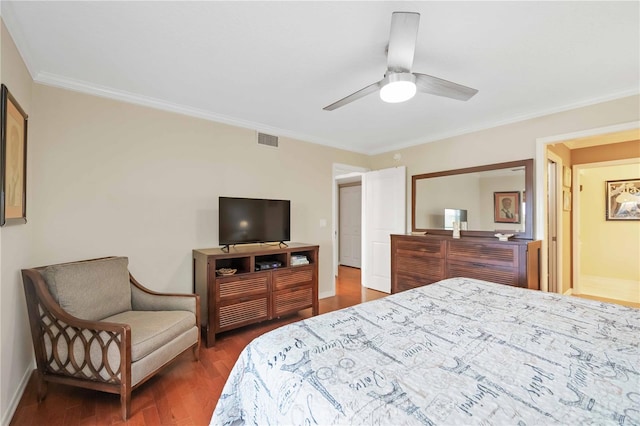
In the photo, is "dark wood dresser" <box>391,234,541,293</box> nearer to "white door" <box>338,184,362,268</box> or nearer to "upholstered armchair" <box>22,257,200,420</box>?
"white door" <box>338,184,362,268</box>

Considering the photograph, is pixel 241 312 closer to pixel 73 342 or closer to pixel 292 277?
pixel 292 277

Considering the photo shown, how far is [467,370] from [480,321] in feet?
1.87

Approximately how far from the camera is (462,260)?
10.9ft

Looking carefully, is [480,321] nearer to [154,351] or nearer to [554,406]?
[554,406]

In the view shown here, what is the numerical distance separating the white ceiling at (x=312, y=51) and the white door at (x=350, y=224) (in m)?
3.76

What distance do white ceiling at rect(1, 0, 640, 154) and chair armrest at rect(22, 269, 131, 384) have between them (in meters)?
1.67

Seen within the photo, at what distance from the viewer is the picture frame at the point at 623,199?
4.47m

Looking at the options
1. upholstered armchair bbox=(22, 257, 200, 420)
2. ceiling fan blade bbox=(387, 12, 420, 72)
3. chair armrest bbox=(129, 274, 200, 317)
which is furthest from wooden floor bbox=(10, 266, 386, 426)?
ceiling fan blade bbox=(387, 12, 420, 72)

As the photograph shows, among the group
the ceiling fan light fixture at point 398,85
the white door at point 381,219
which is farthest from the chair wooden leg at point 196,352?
the white door at point 381,219

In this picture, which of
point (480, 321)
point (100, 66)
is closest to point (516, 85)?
point (480, 321)

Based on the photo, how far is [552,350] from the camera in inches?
45.9

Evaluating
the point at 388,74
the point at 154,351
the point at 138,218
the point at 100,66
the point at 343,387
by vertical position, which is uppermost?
the point at 100,66

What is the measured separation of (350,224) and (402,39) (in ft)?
17.9

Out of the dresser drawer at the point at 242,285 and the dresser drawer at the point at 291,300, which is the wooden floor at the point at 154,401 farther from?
the dresser drawer at the point at 291,300
